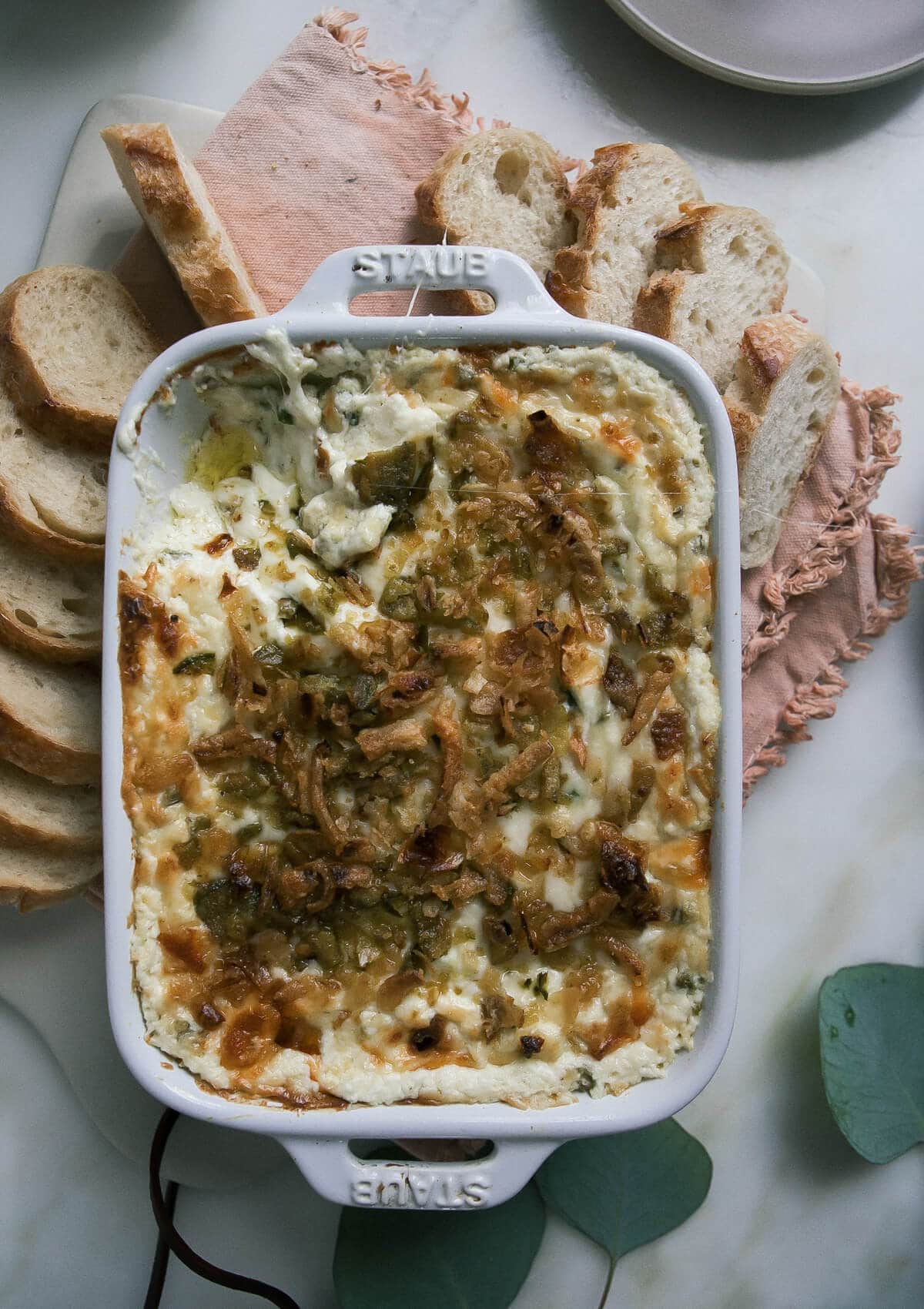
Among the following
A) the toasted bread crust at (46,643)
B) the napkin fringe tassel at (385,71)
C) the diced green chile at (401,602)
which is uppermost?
the napkin fringe tassel at (385,71)

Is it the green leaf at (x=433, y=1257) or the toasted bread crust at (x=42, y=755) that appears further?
the green leaf at (x=433, y=1257)

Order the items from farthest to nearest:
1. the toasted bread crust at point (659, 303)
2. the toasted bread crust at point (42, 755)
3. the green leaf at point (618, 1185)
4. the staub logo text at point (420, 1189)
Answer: the green leaf at point (618, 1185) < the toasted bread crust at point (659, 303) < the toasted bread crust at point (42, 755) < the staub logo text at point (420, 1189)

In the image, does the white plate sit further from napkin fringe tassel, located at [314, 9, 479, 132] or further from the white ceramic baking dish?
the white ceramic baking dish

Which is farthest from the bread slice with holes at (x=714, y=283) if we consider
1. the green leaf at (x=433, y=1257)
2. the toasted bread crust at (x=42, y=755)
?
the green leaf at (x=433, y=1257)

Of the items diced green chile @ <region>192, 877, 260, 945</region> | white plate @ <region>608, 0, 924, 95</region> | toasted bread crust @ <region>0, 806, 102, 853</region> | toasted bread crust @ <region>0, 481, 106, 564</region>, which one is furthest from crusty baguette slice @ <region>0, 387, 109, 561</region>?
white plate @ <region>608, 0, 924, 95</region>

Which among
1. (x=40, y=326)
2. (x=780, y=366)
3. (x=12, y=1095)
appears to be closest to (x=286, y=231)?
(x=40, y=326)

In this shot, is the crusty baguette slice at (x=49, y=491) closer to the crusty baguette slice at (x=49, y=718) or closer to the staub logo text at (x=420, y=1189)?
the crusty baguette slice at (x=49, y=718)

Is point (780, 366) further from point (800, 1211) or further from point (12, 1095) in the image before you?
point (12, 1095)

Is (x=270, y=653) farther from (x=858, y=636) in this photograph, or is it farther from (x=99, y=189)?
(x=858, y=636)
